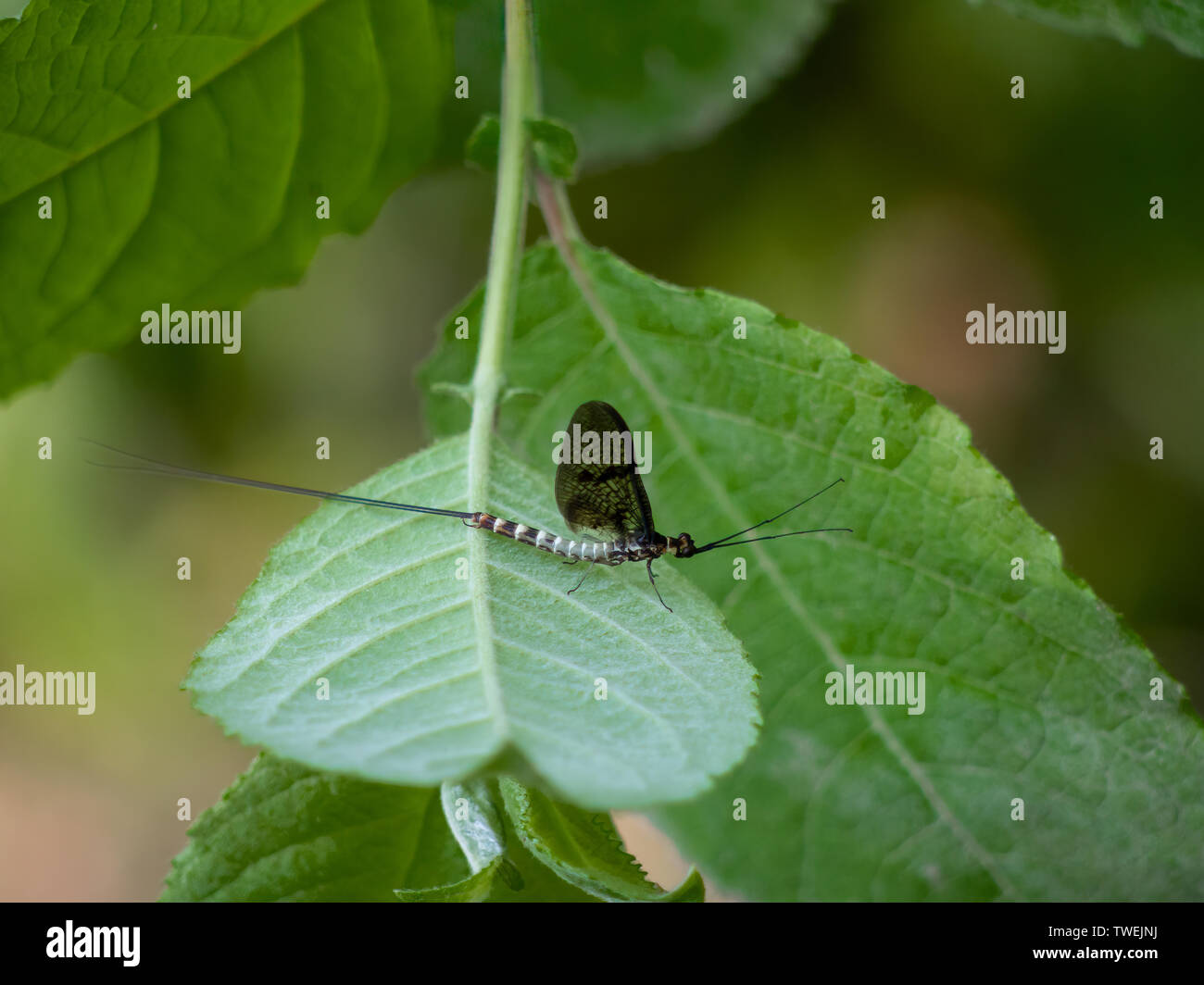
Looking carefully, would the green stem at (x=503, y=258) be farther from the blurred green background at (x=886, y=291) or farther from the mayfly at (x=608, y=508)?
the blurred green background at (x=886, y=291)

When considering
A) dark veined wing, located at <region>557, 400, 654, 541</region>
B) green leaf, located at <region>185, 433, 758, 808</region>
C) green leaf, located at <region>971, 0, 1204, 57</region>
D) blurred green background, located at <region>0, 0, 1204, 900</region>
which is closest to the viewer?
green leaf, located at <region>185, 433, 758, 808</region>

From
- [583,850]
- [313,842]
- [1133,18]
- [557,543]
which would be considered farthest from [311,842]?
[1133,18]

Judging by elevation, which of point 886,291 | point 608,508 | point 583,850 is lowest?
point 583,850

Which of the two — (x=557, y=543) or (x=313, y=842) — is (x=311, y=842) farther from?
(x=557, y=543)

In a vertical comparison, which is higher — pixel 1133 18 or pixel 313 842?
pixel 1133 18

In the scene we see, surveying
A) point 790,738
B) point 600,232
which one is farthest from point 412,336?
point 790,738

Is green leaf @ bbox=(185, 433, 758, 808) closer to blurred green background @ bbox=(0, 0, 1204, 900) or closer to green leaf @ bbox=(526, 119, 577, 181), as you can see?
green leaf @ bbox=(526, 119, 577, 181)

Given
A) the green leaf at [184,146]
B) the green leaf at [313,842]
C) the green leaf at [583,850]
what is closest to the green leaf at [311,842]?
the green leaf at [313,842]

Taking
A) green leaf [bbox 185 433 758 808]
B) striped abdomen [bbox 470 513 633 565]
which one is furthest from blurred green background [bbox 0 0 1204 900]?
green leaf [bbox 185 433 758 808]
